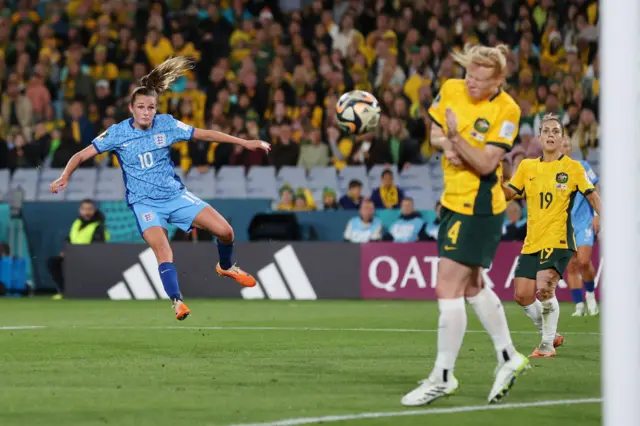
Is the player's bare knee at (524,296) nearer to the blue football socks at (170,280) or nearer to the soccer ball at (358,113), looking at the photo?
the soccer ball at (358,113)

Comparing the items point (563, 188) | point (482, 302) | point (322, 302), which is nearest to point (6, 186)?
point (322, 302)

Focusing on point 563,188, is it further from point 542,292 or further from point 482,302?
point 482,302

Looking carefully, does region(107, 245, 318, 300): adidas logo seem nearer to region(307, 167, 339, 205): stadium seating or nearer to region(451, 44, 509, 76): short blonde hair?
region(307, 167, 339, 205): stadium seating

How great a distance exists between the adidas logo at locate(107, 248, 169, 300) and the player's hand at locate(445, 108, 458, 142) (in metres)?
12.6

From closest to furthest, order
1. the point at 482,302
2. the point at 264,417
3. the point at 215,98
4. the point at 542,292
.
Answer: the point at 264,417
the point at 482,302
the point at 542,292
the point at 215,98

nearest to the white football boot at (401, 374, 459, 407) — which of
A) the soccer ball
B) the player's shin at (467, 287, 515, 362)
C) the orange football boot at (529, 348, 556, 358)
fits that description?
the player's shin at (467, 287, 515, 362)

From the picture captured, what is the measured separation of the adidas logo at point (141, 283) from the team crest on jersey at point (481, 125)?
12.3 meters

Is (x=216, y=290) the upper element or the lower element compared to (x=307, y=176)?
lower

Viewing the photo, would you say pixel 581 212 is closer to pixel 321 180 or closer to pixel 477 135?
pixel 321 180

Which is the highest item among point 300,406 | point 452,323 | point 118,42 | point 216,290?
point 118,42

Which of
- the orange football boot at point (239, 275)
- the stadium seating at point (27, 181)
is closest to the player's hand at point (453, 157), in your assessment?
the orange football boot at point (239, 275)

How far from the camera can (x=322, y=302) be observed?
59.4ft

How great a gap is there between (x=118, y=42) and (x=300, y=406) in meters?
19.3

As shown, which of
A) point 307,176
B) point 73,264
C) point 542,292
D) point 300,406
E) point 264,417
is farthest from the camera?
point 307,176
